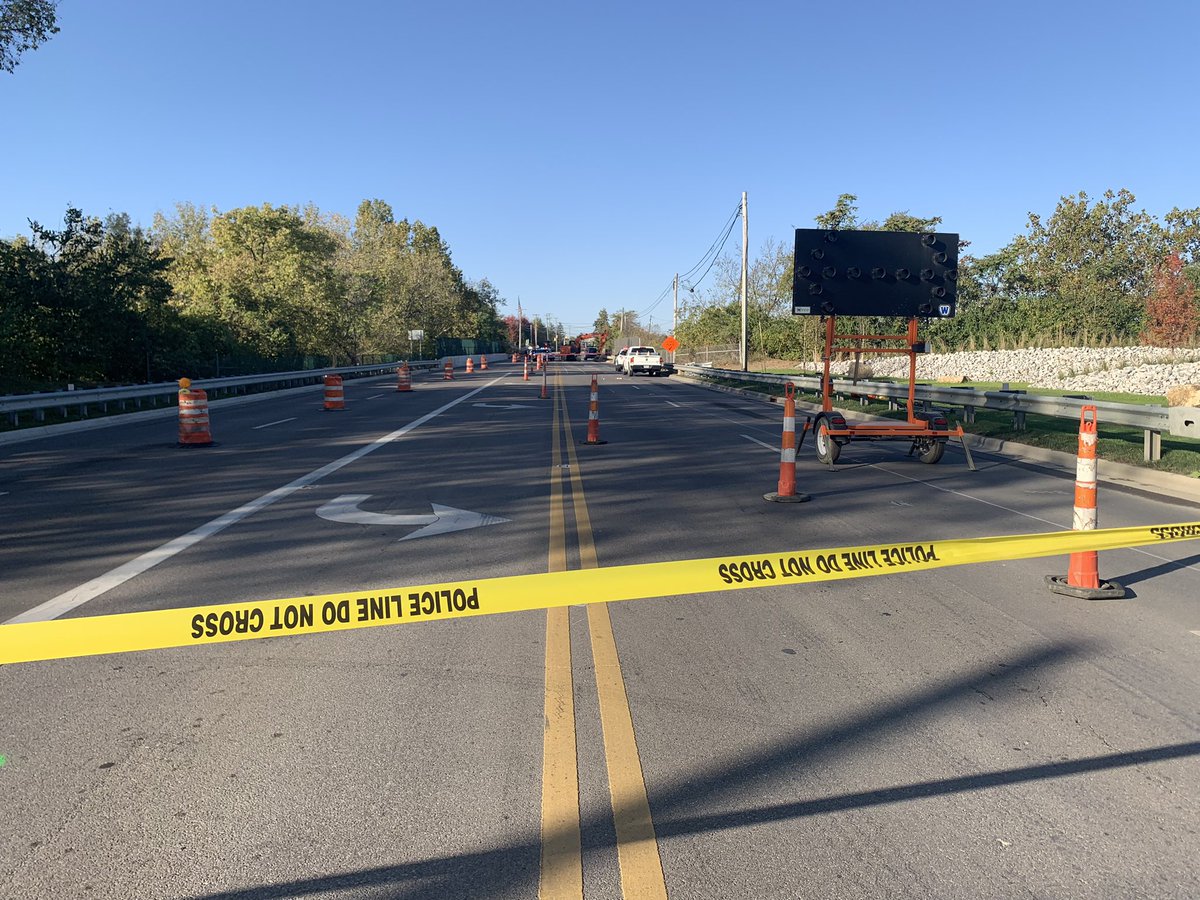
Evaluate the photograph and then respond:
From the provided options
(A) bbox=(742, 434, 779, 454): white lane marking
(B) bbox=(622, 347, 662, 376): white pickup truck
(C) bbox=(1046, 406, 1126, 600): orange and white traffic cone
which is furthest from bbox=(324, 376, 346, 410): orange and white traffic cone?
(B) bbox=(622, 347, 662, 376): white pickup truck

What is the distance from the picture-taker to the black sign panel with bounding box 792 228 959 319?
1324 centimetres

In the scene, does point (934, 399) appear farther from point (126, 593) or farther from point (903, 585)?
point (126, 593)

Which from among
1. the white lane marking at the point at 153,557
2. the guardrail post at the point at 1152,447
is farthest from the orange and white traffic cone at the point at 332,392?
the guardrail post at the point at 1152,447

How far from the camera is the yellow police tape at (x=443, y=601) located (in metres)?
3.46

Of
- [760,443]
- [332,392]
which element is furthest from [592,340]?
[760,443]

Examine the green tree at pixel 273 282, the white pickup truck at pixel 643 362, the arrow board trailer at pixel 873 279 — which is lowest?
the white pickup truck at pixel 643 362

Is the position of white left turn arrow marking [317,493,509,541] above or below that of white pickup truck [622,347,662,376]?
below

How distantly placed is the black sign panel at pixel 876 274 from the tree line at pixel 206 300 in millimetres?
21654

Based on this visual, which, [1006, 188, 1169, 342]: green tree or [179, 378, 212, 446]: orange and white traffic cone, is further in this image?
[1006, 188, 1169, 342]: green tree

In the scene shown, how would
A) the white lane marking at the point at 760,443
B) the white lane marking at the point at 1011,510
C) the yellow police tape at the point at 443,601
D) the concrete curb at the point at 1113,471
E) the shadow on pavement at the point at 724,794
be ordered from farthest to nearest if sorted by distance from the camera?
the white lane marking at the point at 760,443 → the concrete curb at the point at 1113,471 → the white lane marking at the point at 1011,510 → the yellow police tape at the point at 443,601 → the shadow on pavement at the point at 724,794

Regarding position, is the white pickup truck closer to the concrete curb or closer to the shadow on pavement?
the concrete curb

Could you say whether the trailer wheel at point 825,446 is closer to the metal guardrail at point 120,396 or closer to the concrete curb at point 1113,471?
the concrete curb at point 1113,471

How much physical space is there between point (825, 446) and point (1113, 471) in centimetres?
402

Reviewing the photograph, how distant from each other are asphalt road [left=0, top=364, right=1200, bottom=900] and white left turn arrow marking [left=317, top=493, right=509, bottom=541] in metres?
0.22
